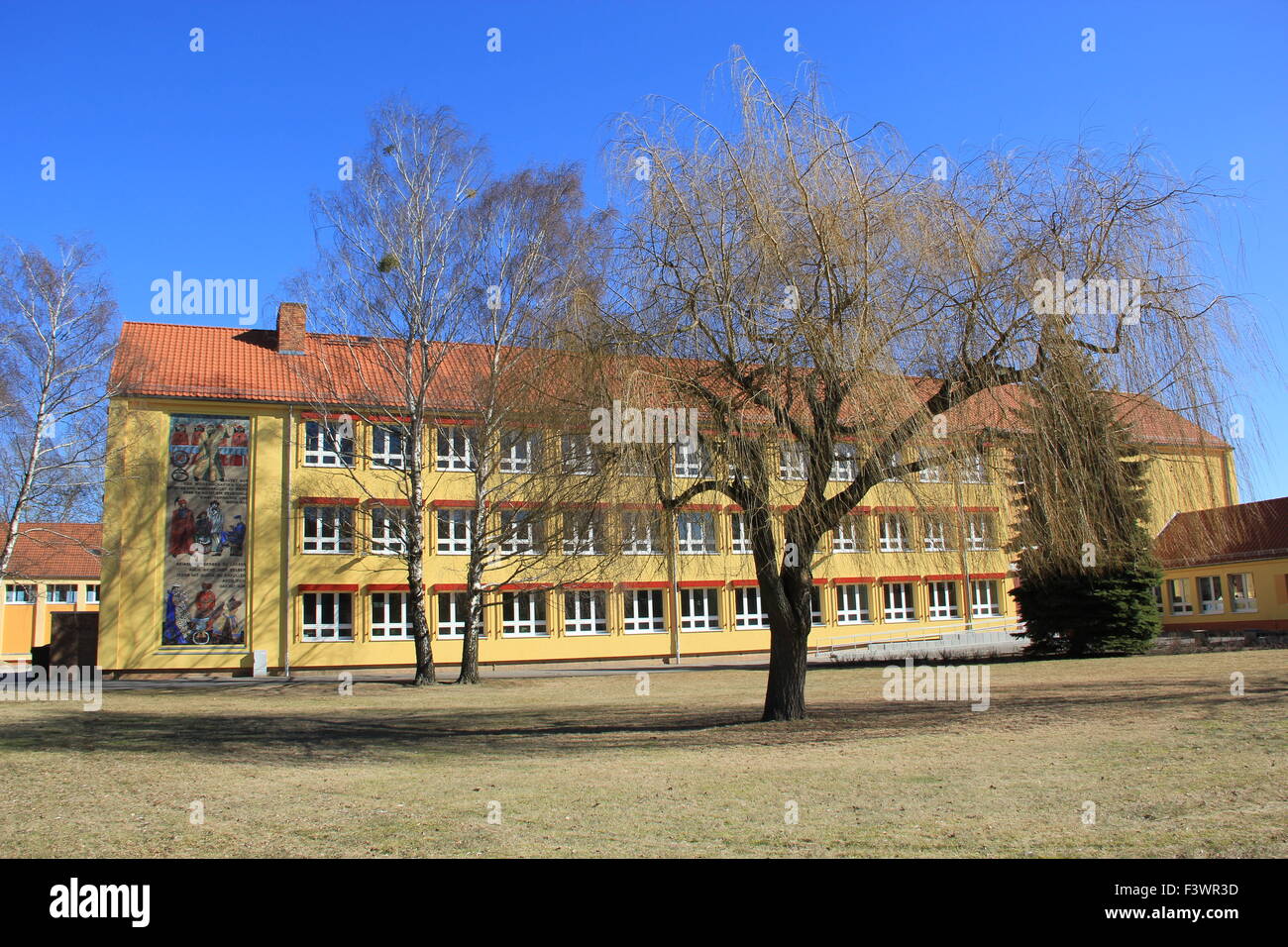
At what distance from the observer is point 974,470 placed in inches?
453

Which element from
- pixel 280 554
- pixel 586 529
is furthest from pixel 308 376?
pixel 586 529

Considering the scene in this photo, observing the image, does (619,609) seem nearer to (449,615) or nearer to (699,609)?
(699,609)

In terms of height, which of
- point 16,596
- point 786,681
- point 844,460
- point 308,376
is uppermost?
point 308,376

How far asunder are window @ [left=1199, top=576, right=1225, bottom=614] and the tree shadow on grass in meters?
27.3

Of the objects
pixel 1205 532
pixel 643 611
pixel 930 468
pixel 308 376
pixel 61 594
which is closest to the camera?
pixel 930 468

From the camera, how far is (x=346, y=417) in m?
28.8

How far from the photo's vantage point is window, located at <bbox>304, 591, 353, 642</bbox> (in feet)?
118

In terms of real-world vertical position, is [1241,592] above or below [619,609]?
below

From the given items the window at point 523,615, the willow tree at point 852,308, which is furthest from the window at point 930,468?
the window at point 523,615

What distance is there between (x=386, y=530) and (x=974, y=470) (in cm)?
2605

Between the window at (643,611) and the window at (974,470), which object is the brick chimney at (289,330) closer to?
the window at (643,611)

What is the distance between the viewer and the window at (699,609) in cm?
4069
